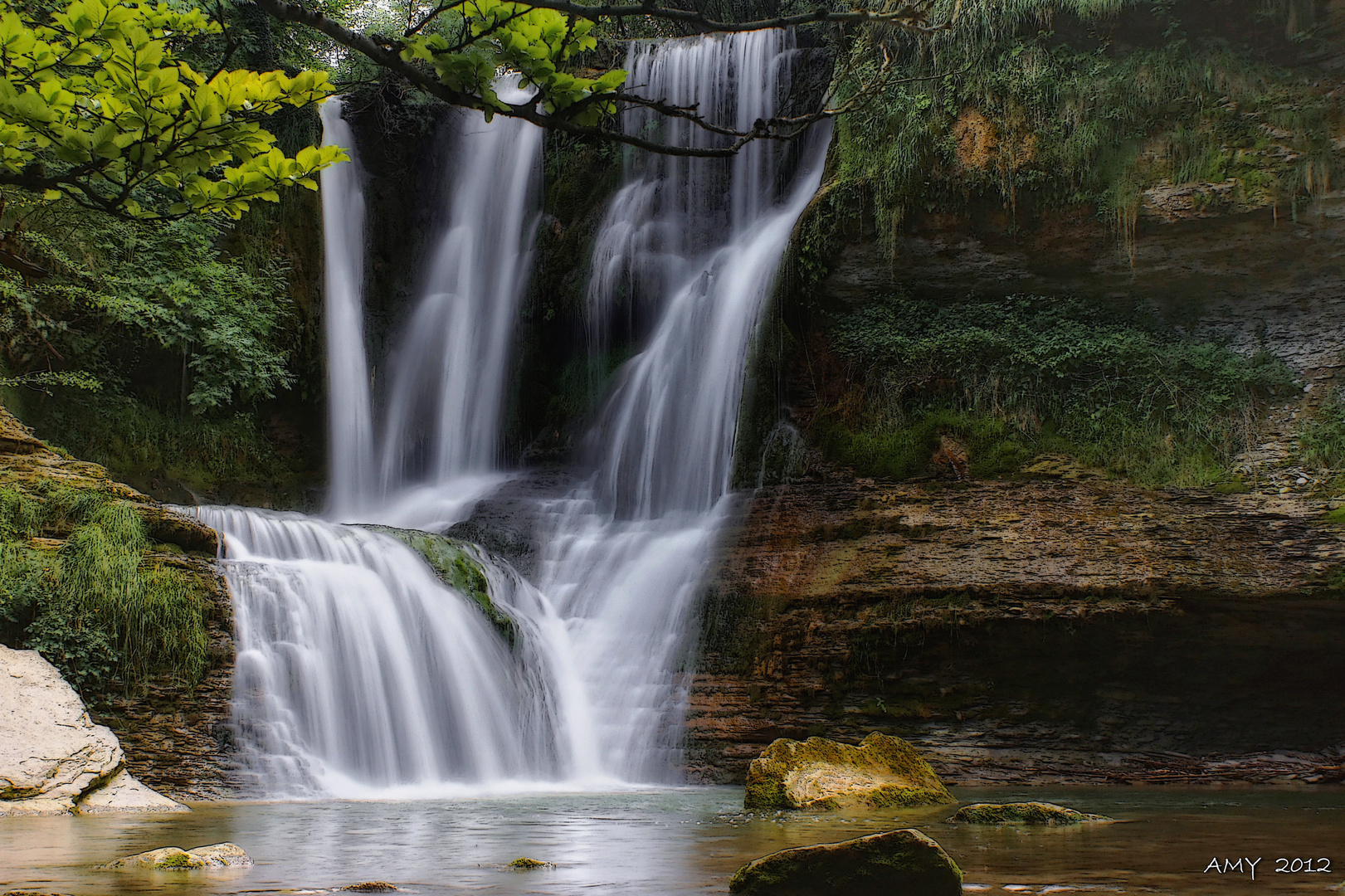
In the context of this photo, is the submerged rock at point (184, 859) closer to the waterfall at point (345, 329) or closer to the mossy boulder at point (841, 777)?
the mossy boulder at point (841, 777)

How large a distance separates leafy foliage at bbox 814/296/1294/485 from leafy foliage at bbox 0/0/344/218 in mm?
9507

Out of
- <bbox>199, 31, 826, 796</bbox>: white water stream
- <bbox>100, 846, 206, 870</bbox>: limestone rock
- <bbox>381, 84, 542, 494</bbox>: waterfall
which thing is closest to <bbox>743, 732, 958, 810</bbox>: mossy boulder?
<bbox>199, 31, 826, 796</bbox>: white water stream

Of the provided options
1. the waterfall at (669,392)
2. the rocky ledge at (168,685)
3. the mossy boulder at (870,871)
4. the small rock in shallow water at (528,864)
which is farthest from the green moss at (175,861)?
the waterfall at (669,392)

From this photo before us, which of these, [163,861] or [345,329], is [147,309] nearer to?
[345,329]

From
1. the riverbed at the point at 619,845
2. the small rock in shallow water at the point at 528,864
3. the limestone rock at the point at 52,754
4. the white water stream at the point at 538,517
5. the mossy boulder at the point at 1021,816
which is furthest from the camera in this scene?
the white water stream at the point at 538,517

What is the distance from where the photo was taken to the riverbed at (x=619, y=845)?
3158 millimetres

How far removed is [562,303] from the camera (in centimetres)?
1630

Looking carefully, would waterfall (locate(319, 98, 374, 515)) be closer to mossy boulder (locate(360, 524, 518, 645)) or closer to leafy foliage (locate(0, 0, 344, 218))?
mossy boulder (locate(360, 524, 518, 645))

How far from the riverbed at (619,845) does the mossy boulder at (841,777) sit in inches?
10.3

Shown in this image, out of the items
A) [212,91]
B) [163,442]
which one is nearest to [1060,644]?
[212,91]

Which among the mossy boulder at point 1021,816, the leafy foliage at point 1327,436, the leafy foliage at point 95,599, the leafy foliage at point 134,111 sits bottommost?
the mossy boulder at point 1021,816

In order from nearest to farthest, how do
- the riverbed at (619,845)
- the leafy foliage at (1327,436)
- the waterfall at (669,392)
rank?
the riverbed at (619,845)
the leafy foliage at (1327,436)
the waterfall at (669,392)

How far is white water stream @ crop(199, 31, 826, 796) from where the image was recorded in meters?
8.77

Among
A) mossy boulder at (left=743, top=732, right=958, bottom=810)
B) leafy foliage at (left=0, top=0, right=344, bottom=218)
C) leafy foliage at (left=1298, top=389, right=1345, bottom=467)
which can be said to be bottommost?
mossy boulder at (left=743, top=732, right=958, bottom=810)
